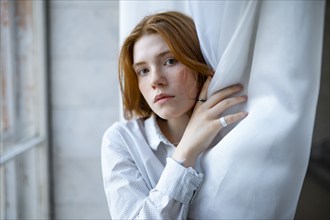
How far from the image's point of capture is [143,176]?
0.87 m

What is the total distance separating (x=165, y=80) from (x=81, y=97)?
51.0 inches

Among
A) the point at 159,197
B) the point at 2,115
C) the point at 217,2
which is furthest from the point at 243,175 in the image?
the point at 2,115

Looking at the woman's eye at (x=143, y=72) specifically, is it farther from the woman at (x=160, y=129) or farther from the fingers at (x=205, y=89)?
the fingers at (x=205, y=89)

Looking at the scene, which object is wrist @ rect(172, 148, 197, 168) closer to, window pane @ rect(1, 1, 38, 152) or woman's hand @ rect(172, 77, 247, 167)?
woman's hand @ rect(172, 77, 247, 167)

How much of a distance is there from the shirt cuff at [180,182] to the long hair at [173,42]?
20cm

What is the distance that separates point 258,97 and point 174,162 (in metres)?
0.22

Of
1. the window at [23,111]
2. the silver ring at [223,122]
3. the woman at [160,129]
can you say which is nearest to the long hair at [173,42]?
the woman at [160,129]

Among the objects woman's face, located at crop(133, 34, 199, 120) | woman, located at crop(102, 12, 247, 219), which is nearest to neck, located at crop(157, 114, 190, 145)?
woman, located at crop(102, 12, 247, 219)

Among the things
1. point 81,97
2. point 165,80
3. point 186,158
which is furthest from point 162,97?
point 81,97

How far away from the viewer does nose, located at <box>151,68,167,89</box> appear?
798 millimetres

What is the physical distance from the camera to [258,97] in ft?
2.18

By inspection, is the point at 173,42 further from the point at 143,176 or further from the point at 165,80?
the point at 143,176

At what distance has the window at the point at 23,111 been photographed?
5.76 feet

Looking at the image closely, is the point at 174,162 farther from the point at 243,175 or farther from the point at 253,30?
the point at 253,30
